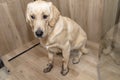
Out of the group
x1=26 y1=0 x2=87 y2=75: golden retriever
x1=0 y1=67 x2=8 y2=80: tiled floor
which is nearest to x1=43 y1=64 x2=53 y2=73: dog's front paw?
x1=26 y1=0 x2=87 y2=75: golden retriever

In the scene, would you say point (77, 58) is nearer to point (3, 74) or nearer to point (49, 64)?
point (49, 64)

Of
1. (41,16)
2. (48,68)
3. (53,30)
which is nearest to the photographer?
(41,16)

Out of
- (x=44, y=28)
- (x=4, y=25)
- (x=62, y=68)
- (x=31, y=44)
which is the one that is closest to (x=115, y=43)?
(x=62, y=68)

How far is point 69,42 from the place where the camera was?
4.55ft

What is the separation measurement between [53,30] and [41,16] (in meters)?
0.19

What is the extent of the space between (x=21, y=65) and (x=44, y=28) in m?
0.68

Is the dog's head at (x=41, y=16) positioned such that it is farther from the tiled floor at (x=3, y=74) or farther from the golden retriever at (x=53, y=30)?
the tiled floor at (x=3, y=74)

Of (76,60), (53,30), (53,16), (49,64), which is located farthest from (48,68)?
(53,16)

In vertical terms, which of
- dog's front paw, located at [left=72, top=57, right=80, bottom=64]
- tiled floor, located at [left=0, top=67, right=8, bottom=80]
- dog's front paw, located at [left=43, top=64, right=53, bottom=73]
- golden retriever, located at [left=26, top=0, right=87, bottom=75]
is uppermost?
golden retriever, located at [left=26, top=0, right=87, bottom=75]

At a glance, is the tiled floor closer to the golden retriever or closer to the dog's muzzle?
the golden retriever

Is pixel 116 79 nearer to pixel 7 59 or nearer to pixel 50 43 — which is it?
pixel 50 43

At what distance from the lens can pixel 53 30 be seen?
4.12 ft

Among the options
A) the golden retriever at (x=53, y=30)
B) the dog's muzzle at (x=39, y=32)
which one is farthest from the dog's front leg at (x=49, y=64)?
the dog's muzzle at (x=39, y=32)

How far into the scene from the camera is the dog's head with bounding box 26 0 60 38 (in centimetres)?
111
